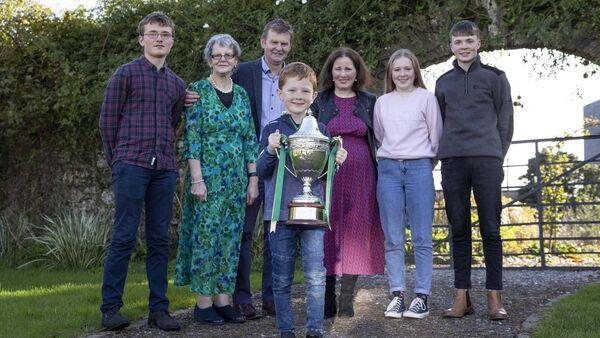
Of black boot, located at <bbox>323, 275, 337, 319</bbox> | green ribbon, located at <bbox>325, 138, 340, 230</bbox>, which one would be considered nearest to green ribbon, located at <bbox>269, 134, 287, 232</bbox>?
green ribbon, located at <bbox>325, 138, 340, 230</bbox>

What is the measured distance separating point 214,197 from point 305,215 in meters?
0.90

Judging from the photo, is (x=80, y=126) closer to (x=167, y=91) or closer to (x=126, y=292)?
(x=126, y=292)

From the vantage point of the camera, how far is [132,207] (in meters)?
4.16

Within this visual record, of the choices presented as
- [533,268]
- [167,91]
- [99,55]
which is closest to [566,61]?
[533,268]

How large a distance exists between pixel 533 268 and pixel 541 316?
143 inches

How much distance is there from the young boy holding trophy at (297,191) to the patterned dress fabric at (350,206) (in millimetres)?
647

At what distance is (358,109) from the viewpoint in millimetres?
4539

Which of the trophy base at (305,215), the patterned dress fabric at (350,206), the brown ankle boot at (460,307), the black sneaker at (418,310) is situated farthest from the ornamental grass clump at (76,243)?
the trophy base at (305,215)

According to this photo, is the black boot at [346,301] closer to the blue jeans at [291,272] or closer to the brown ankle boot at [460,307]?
the brown ankle boot at [460,307]

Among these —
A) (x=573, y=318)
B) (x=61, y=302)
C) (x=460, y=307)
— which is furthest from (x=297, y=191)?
(x=61, y=302)

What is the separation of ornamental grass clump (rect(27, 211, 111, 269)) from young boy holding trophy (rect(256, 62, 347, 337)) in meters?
5.04

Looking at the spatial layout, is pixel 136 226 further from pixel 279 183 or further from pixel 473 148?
pixel 473 148

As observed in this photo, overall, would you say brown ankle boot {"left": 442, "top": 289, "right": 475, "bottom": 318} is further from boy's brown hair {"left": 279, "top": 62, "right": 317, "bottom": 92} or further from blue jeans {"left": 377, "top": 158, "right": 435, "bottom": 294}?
boy's brown hair {"left": 279, "top": 62, "right": 317, "bottom": 92}

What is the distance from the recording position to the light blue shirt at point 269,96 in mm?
4781
